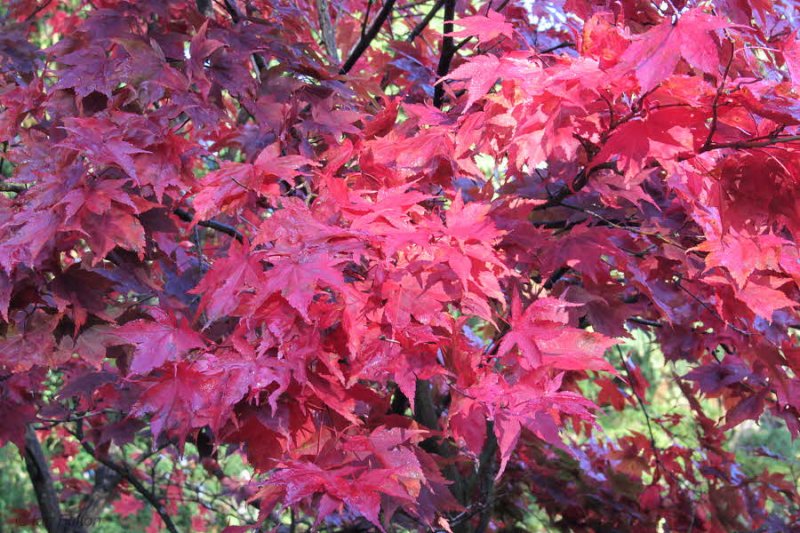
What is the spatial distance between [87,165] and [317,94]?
0.60 metres

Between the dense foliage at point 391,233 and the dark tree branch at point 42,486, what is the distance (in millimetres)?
694

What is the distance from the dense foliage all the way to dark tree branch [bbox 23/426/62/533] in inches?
27.3

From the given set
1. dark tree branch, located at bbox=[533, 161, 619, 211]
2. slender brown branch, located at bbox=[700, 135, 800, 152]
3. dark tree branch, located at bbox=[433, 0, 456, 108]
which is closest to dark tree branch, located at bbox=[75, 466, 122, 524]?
dark tree branch, located at bbox=[433, 0, 456, 108]

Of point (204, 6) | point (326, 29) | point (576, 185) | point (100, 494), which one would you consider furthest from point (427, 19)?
point (100, 494)

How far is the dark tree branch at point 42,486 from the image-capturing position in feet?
9.46

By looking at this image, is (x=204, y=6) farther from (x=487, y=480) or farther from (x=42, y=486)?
(x=42, y=486)

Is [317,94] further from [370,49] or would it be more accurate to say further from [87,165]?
[370,49]

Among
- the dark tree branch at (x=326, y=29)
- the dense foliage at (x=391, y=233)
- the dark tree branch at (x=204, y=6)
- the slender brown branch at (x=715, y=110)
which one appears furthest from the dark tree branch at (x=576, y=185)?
the dark tree branch at (x=204, y=6)

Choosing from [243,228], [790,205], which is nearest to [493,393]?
[790,205]

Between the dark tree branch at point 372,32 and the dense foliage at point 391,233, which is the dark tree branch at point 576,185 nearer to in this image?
the dense foliage at point 391,233

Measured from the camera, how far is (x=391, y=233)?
129cm

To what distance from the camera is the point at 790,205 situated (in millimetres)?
1313

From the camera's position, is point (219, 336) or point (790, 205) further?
point (219, 336)

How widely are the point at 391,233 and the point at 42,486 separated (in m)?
2.33
